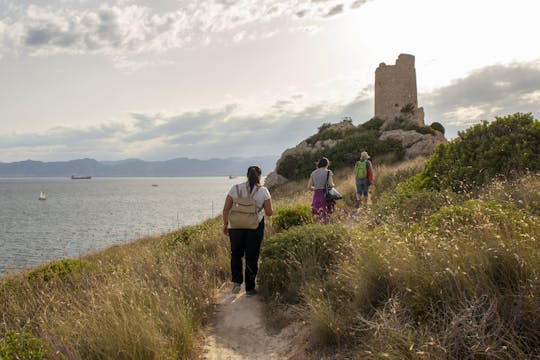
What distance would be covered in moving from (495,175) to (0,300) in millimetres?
11569

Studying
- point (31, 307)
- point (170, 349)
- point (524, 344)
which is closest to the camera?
point (524, 344)

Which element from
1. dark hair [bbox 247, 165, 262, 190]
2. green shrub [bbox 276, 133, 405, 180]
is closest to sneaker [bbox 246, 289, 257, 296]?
dark hair [bbox 247, 165, 262, 190]

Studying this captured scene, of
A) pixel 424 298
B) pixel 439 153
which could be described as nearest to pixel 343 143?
pixel 439 153

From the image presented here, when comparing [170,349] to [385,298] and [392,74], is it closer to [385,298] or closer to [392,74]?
[385,298]

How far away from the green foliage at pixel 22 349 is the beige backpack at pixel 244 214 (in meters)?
3.25

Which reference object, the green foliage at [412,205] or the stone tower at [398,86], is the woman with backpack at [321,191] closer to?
the green foliage at [412,205]

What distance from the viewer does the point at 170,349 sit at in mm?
3887

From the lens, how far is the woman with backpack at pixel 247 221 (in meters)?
6.25

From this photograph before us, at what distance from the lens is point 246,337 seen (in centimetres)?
504

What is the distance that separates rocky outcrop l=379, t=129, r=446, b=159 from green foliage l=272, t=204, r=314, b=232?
1863 centimetres

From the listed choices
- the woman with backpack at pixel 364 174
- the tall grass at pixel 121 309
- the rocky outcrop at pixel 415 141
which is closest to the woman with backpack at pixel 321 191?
the tall grass at pixel 121 309

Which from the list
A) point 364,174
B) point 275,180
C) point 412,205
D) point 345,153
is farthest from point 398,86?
point 412,205

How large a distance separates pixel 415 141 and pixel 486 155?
19049 mm

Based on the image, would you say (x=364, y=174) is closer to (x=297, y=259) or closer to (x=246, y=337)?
(x=297, y=259)
